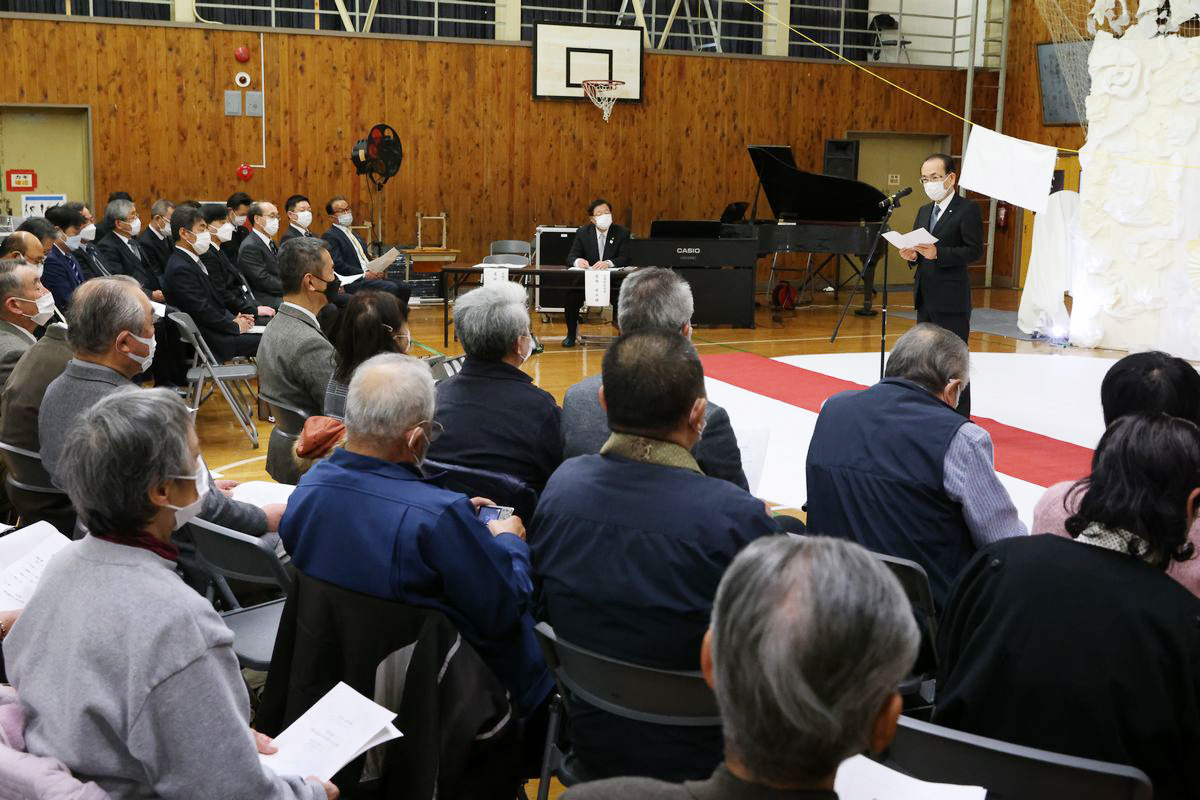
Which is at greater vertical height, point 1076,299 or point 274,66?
point 274,66

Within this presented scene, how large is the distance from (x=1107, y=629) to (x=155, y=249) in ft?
26.0

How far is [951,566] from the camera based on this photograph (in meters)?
2.85

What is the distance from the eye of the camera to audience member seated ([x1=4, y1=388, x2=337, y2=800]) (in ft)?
5.39

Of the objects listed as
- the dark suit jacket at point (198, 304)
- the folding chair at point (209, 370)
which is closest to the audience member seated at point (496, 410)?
the folding chair at point (209, 370)

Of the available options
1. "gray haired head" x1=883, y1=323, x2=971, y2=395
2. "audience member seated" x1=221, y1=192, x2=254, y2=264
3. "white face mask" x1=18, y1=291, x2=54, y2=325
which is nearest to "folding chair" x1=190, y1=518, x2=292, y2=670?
"gray haired head" x1=883, y1=323, x2=971, y2=395

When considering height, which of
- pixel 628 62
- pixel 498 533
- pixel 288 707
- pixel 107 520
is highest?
pixel 628 62

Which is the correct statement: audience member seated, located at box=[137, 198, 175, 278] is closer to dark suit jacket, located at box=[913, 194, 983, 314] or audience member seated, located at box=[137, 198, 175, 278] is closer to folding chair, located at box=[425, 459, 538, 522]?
dark suit jacket, located at box=[913, 194, 983, 314]

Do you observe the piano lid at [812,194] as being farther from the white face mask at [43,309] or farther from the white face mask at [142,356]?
the white face mask at [142,356]

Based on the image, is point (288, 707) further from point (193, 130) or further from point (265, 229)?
point (193, 130)

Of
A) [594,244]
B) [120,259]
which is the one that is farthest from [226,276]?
[594,244]

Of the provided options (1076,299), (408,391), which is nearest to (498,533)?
(408,391)

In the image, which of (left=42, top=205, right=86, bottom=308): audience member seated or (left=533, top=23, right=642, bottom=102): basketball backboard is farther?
(left=533, top=23, right=642, bottom=102): basketball backboard

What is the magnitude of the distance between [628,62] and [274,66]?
4034mm

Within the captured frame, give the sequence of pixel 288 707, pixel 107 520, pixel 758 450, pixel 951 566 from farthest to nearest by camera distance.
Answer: pixel 758 450, pixel 951 566, pixel 288 707, pixel 107 520
